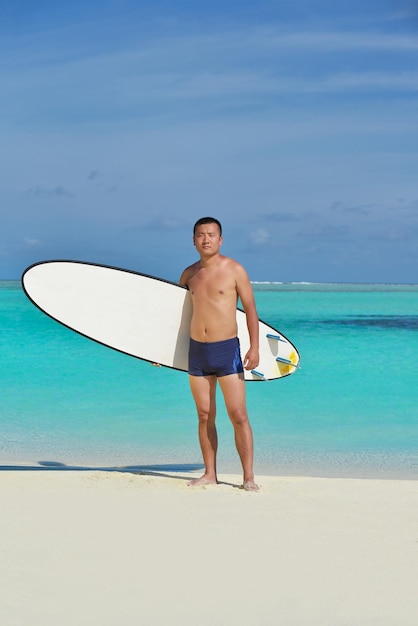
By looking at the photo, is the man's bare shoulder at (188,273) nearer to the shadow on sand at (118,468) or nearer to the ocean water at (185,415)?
the shadow on sand at (118,468)

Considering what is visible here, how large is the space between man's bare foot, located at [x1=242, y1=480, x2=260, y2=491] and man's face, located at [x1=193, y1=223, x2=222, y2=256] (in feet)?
4.18

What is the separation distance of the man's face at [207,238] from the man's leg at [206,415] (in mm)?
712

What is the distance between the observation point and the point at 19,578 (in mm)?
2994

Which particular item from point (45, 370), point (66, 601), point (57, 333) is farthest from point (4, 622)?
point (57, 333)

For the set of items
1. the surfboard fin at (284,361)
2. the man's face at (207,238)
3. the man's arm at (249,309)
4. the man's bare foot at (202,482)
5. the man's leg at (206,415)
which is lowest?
the man's bare foot at (202,482)

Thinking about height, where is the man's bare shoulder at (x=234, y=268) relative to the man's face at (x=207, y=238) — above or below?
below

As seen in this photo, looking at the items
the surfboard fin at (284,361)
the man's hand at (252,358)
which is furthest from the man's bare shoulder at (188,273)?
the surfboard fin at (284,361)

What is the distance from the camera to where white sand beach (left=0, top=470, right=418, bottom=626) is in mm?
2756

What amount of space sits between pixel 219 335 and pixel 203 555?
60.9 inches

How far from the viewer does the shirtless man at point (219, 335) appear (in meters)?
4.56

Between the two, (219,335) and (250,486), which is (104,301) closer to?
(219,335)

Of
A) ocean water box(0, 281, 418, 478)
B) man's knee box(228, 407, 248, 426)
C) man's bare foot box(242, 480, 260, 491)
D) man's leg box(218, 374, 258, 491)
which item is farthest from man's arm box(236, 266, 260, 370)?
ocean water box(0, 281, 418, 478)

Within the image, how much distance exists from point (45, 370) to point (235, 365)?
9.97 metres

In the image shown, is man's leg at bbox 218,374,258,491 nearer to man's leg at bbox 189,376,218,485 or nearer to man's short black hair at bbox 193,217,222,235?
man's leg at bbox 189,376,218,485
